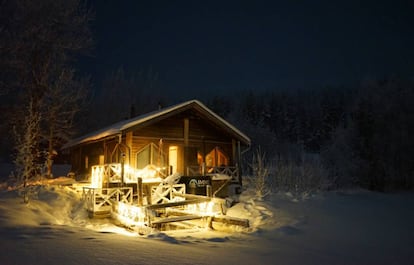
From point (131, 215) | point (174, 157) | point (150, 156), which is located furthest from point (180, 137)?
point (131, 215)

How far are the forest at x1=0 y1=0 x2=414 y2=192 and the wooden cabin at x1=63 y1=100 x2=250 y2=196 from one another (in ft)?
7.18

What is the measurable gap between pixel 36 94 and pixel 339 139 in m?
23.4

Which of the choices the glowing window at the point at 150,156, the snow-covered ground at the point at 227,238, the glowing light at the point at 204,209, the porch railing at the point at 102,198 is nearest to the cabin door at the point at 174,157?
the glowing window at the point at 150,156

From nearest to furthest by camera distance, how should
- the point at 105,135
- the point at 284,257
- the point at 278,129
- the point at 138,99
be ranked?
1. the point at 284,257
2. the point at 105,135
3. the point at 138,99
4. the point at 278,129

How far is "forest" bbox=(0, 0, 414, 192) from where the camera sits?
17516mm

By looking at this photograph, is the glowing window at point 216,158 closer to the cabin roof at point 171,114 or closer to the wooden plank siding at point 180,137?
the wooden plank siding at point 180,137

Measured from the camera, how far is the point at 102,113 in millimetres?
36531

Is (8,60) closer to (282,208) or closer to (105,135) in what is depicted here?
(105,135)

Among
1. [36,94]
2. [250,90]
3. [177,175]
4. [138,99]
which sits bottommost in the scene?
[177,175]

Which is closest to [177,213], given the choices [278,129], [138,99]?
[138,99]

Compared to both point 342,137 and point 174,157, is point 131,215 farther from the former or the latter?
point 342,137

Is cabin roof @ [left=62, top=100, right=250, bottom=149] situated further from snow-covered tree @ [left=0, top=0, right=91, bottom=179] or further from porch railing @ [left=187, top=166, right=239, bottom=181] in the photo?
snow-covered tree @ [left=0, top=0, right=91, bottom=179]

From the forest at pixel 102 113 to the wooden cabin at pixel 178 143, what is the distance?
Result: 2188 mm

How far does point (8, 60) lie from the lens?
16672 mm
